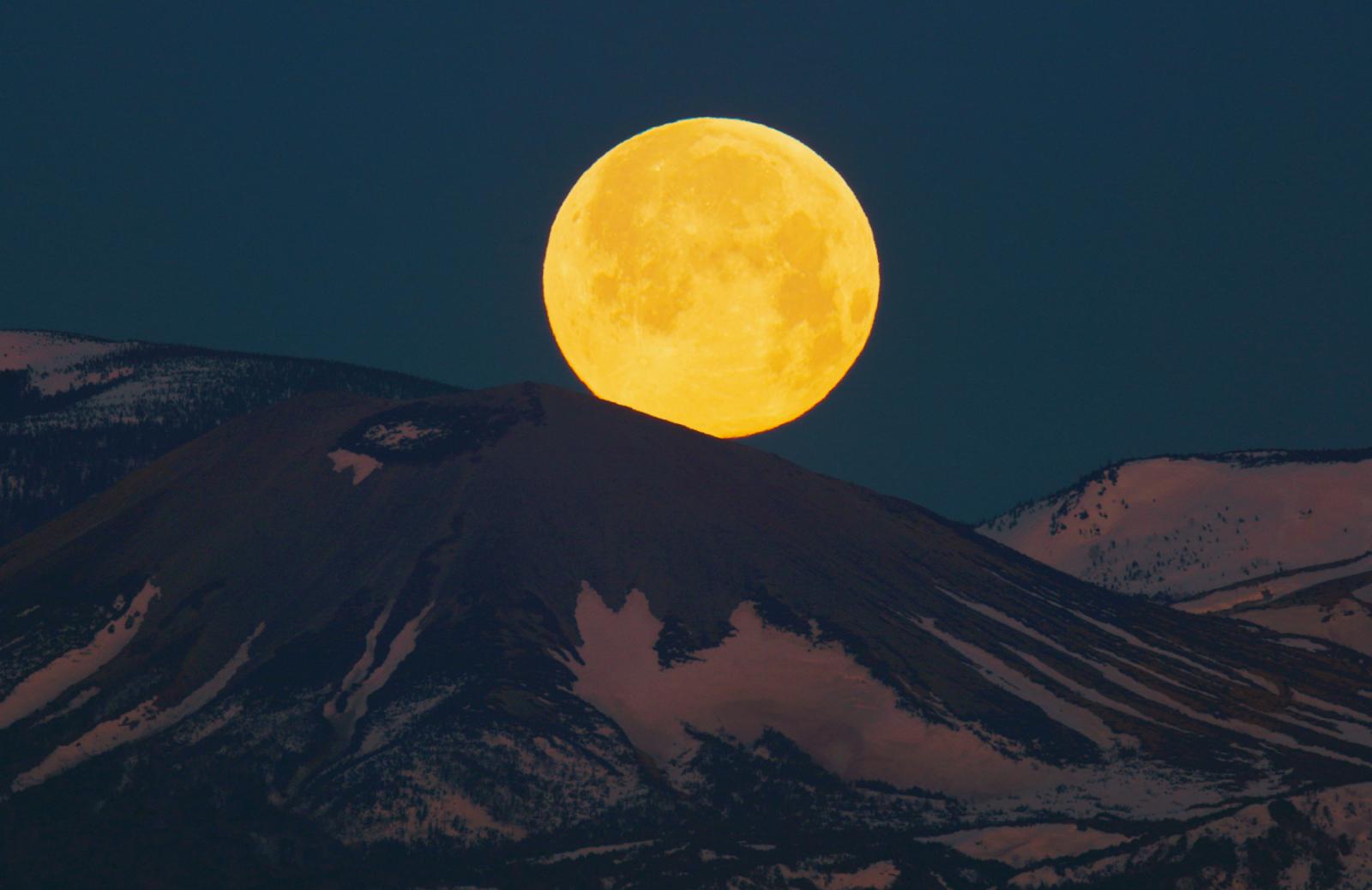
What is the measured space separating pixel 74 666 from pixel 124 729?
740cm

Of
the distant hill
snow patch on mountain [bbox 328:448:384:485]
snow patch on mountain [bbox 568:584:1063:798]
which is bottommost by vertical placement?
snow patch on mountain [bbox 568:584:1063:798]

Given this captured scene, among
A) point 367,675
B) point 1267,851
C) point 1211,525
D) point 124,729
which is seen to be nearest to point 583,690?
point 367,675

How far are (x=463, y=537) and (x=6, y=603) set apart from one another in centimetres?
2244

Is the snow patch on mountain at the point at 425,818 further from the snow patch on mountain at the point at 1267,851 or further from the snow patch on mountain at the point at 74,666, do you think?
the snow patch on mountain at the point at 1267,851

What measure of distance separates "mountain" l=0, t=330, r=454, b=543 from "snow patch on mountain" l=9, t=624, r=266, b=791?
38.7 metres

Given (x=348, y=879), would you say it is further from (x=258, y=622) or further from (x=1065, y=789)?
(x=1065, y=789)

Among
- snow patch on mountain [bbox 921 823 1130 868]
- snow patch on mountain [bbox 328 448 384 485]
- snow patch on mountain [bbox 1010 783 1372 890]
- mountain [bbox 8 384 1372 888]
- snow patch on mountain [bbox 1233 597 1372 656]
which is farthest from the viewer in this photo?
snow patch on mountain [bbox 1233 597 1372 656]

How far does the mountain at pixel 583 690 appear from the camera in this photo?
68.9m

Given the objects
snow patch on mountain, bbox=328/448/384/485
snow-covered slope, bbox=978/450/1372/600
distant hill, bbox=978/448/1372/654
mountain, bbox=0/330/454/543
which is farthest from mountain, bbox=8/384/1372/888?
snow-covered slope, bbox=978/450/1372/600

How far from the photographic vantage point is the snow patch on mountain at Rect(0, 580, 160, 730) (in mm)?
80562

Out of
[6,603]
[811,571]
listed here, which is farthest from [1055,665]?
[6,603]

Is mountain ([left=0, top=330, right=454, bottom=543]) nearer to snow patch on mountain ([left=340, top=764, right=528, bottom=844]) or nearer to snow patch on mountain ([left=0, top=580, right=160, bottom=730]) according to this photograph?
snow patch on mountain ([left=0, top=580, right=160, bottom=730])

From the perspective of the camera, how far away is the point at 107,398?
134m

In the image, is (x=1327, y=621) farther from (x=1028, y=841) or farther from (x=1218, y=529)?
(x=1028, y=841)
